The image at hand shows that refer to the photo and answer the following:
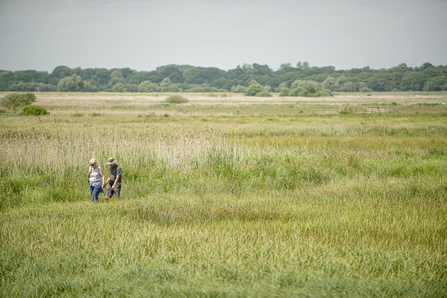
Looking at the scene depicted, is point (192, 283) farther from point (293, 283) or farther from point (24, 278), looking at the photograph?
point (24, 278)

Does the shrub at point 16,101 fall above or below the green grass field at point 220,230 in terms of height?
above

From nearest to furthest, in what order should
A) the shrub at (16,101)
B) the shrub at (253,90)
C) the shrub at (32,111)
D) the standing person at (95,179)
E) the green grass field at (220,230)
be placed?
→ the green grass field at (220,230)
the standing person at (95,179)
the shrub at (32,111)
the shrub at (16,101)
the shrub at (253,90)

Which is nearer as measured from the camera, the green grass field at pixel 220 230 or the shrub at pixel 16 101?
the green grass field at pixel 220 230

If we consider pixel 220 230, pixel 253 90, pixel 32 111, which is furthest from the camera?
pixel 253 90

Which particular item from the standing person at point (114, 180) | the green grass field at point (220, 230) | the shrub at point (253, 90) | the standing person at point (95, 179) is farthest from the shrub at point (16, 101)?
the shrub at point (253, 90)

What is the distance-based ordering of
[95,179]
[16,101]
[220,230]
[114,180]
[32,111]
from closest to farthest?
[220,230], [95,179], [114,180], [32,111], [16,101]

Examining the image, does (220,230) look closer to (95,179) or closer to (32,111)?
(95,179)

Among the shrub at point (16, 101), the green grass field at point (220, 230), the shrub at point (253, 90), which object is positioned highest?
the shrub at point (253, 90)

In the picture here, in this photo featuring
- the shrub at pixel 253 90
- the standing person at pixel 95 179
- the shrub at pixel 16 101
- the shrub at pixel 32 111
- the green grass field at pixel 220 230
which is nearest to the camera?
the green grass field at pixel 220 230

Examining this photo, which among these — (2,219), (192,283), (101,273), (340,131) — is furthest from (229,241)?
(340,131)

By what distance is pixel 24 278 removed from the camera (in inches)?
175

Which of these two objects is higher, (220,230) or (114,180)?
(114,180)

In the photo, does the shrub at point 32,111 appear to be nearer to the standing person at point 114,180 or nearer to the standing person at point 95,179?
the standing person at point 95,179

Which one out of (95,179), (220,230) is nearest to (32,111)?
(95,179)
